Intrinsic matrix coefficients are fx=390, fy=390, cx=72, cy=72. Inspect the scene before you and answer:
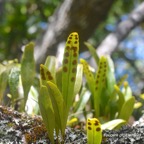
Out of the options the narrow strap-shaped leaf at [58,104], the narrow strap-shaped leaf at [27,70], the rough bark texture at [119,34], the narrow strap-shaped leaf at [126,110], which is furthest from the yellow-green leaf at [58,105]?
the rough bark texture at [119,34]

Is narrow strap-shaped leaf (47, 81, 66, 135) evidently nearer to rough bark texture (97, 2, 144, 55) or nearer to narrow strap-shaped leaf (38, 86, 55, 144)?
narrow strap-shaped leaf (38, 86, 55, 144)

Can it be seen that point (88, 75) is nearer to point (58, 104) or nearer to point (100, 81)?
point (100, 81)

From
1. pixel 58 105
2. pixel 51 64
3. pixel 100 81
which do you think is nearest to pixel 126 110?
pixel 100 81

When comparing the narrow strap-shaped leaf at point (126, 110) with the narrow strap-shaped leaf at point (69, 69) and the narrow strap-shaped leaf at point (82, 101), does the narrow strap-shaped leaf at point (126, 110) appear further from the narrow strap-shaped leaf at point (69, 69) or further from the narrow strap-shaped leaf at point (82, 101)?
the narrow strap-shaped leaf at point (69, 69)

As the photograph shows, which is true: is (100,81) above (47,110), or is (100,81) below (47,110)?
above

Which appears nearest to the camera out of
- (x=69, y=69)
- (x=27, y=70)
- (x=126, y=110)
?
(x=69, y=69)

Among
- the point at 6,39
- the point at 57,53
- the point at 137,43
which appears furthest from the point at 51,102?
the point at 137,43

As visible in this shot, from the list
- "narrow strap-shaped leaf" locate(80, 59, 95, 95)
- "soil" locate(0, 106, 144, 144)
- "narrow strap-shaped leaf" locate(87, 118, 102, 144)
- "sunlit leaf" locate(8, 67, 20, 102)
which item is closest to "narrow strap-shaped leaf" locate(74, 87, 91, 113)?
"narrow strap-shaped leaf" locate(80, 59, 95, 95)
